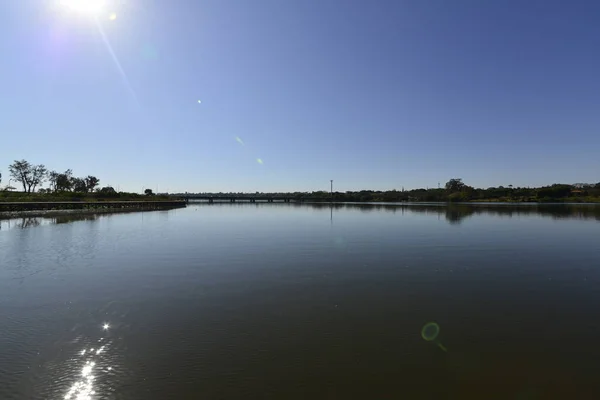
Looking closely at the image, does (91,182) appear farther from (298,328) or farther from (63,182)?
(298,328)

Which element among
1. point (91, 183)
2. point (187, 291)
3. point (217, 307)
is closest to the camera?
point (217, 307)

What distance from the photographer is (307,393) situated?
611 centimetres

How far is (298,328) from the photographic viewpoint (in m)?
9.07

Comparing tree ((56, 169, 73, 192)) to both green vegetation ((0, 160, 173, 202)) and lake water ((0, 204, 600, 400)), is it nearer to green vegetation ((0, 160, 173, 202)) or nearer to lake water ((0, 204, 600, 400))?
green vegetation ((0, 160, 173, 202))

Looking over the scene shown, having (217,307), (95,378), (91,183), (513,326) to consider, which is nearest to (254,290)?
(217,307)

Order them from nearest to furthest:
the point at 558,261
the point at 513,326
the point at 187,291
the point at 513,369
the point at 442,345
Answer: the point at 513,369 → the point at 442,345 → the point at 513,326 → the point at 187,291 → the point at 558,261

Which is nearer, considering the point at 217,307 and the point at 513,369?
the point at 513,369

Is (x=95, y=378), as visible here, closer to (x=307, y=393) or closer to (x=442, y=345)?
(x=307, y=393)

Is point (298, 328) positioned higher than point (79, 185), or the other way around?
point (79, 185)

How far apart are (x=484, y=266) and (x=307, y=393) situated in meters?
14.6

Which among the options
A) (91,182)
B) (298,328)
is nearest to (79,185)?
(91,182)

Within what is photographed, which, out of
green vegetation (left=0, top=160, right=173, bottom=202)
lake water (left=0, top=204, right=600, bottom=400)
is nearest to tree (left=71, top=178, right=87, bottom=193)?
green vegetation (left=0, top=160, right=173, bottom=202)

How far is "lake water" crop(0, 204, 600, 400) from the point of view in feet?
21.0

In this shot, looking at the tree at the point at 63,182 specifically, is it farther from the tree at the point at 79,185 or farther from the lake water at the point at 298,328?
the lake water at the point at 298,328
